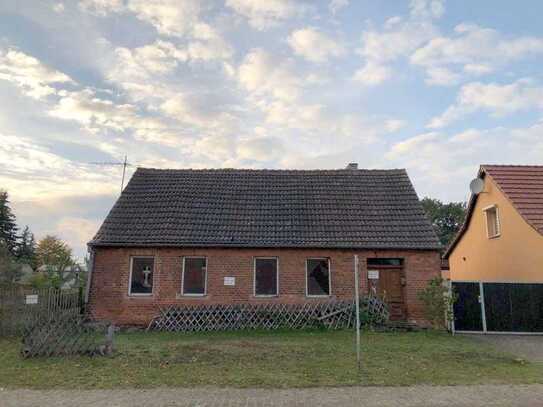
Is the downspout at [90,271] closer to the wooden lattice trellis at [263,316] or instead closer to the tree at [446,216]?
the wooden lattice trellis at [263,316]

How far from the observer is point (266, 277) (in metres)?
15.8

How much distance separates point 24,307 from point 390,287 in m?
13.1

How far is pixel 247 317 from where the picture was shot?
1506 cm

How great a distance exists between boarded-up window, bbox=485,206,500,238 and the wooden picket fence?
18005 mm

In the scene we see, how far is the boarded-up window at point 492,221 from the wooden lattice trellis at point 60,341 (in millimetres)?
17050

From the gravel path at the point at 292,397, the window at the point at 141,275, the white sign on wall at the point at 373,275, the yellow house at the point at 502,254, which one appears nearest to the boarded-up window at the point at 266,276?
the white sign on wall at the point at 373,275

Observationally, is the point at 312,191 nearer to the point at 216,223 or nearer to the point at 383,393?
the point at 216,223

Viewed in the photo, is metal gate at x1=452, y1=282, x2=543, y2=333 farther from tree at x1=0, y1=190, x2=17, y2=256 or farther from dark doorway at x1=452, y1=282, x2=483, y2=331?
tree at x1=0, y1=190, x2=17, y2=256

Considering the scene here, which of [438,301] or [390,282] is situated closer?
[438,301]

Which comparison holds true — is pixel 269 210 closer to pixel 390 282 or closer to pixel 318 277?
pixel 318 277

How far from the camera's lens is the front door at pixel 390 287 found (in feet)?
51.1

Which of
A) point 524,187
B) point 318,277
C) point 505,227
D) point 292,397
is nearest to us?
point 292,397

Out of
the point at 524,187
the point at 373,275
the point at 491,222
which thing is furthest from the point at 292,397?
the point at 491,222

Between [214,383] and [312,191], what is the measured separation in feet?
39.7
